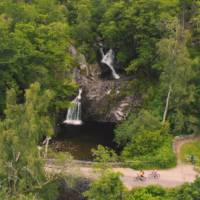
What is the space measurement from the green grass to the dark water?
869 centimetres

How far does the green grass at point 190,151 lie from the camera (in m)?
49.1

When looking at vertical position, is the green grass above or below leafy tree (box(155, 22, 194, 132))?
below

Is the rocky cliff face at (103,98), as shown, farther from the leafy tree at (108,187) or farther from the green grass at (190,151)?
the leafy tree at (108,187)

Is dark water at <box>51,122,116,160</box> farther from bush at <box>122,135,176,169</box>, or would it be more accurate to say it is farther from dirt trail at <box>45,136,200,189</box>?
dirt trail at <box>45,136,200,189</box>

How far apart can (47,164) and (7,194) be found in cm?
762

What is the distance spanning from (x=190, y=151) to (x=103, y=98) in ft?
47.8

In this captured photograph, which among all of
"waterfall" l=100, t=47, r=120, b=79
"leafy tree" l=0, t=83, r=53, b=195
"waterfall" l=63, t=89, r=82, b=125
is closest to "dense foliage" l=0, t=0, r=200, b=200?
"leafy tree" l=0, t=83, r=53, b=195

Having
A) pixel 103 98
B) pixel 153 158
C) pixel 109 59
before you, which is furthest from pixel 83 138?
pixel 109 59

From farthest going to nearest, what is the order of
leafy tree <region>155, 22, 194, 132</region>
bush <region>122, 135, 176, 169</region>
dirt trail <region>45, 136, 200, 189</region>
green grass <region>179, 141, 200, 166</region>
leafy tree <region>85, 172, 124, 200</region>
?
leafy tree <region>155, 22, 194, 132</region>
green grass <region>179, 141, 200, 166</region>
bush <region>122, 135, 176, 169</region>
dirt trail <region>45, 136, 200, 189</region>
leafy tree <region>85, 172, 124, 200</region>

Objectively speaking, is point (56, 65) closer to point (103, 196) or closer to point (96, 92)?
point (96, 92)

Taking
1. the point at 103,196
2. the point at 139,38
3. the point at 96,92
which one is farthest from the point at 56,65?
the point at 103,196

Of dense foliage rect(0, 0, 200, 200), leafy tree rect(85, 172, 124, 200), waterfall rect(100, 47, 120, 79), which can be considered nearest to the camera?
dense foliage rect(0, 0, 200, 200)

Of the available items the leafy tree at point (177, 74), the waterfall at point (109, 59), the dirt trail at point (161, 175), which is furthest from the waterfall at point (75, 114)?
the dirt trail at point (161, 175)

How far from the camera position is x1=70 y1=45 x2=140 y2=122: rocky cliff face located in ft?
196
